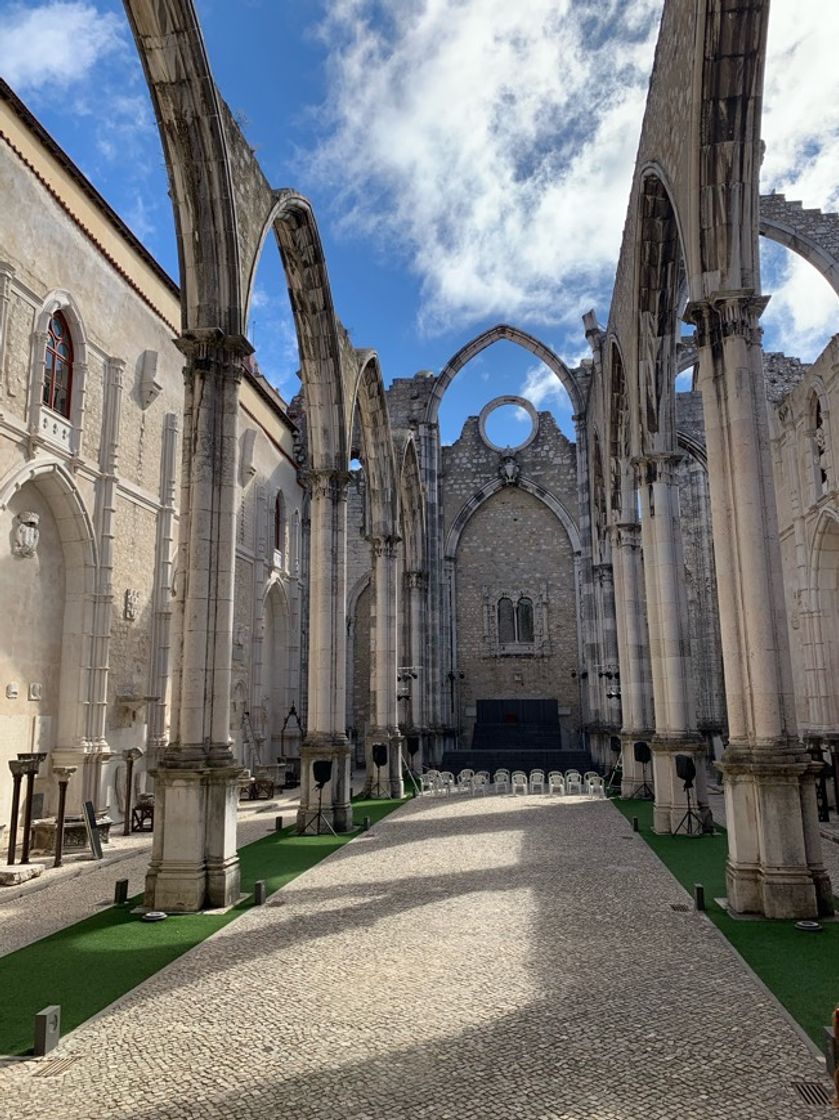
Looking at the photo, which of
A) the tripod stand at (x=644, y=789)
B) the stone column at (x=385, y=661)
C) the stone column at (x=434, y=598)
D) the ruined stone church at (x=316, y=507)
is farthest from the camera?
the stone column at (x=434, y=598)

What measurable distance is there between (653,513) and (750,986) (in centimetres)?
912

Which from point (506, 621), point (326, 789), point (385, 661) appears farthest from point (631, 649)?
point (506, 621)

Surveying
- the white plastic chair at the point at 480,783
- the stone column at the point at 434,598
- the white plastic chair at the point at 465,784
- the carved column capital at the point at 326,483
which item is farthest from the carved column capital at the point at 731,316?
the stone column at the point at 434,598

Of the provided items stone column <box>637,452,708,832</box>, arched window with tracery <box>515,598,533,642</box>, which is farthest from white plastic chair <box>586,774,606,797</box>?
arched window with tracery <box>515,598,533,642</box>

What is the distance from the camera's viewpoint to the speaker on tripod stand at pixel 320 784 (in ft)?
42.1

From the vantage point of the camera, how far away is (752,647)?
8.07 meters

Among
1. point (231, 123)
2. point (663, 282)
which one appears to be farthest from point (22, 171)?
point (663, 282)

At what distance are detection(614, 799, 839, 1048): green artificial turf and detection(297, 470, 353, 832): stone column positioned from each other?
594 cm

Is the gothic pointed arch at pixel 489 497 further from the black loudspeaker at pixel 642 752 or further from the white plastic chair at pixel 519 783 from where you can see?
the black loudspeaker at pixel 642 752

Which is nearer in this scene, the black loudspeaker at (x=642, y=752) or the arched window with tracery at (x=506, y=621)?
the black loudspeaker at (x=642, y=752)

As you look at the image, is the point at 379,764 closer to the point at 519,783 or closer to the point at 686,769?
the point at 519,783

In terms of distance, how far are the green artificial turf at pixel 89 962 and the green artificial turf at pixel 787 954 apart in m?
4.67

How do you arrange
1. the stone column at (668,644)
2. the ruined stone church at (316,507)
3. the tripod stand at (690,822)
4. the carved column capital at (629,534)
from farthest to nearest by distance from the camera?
the carved column capital at (629,534) → the stone column at (668,644) → the tripod stand at (690,822) → the ruined stone church at (316,507)

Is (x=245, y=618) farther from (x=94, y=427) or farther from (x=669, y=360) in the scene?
(x=669, y=360)
